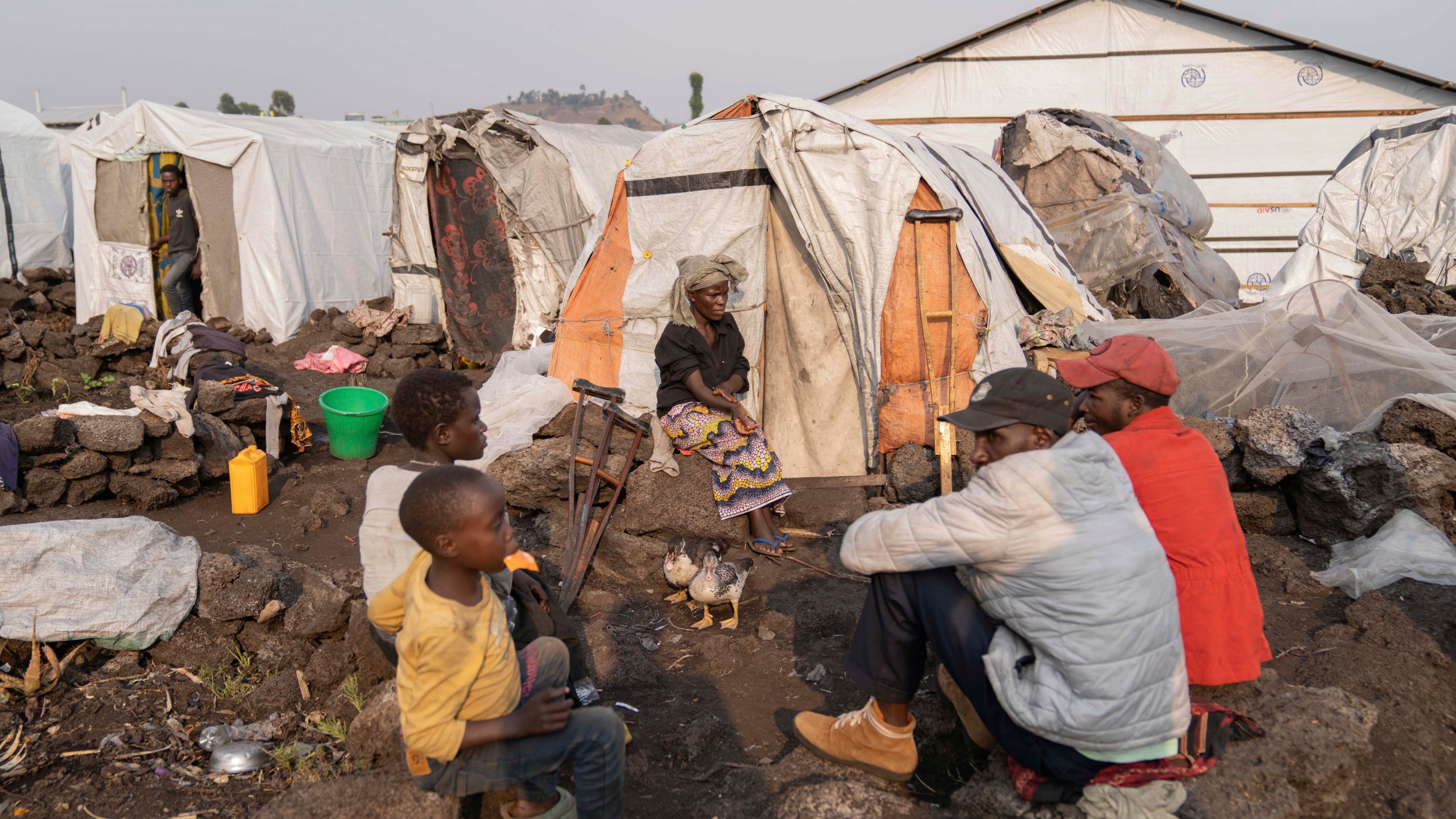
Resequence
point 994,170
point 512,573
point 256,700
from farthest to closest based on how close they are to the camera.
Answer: point 994,170 → point 256,700 → point 512,573

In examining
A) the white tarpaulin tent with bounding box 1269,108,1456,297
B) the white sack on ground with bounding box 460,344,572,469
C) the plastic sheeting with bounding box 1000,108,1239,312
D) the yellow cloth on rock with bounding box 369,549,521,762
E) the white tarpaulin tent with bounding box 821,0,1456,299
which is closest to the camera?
the yellow cloth on rock with bounding box 369,549,521,762

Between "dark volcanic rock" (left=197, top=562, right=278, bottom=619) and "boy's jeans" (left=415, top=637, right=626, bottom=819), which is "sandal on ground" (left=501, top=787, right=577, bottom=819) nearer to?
"boy's jeans" (left=415, top=637, right=626, bottom=819)

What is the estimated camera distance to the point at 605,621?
404 cm

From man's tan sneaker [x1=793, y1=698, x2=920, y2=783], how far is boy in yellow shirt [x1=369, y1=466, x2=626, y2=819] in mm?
818

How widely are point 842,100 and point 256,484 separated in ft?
37.2

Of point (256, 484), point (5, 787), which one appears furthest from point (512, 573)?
point (256, 484)

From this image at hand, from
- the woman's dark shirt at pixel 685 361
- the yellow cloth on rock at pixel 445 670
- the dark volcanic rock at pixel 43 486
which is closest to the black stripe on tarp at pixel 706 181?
the woman's dark shirt at pixel 685 361

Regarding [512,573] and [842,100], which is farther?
[842,100]

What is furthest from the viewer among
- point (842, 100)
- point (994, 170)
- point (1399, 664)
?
point (842, 100)

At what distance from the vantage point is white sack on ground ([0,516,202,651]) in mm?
3449

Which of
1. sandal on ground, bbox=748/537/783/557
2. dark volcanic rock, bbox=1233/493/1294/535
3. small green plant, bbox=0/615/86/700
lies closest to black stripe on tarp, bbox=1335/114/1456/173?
dark volcanic rock, bbox=1233/493/1294/535

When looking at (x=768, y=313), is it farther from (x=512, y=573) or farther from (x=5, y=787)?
(x=5, y=787)

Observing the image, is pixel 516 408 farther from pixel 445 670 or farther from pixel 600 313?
pixel 445 670

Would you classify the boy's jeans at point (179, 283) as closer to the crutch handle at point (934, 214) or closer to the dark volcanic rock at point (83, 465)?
the dark volcanic rock at point (83, 465)
